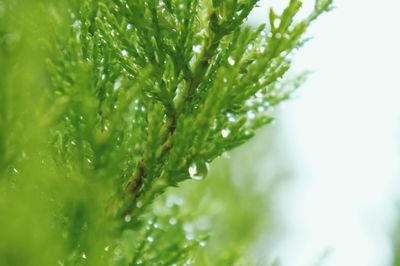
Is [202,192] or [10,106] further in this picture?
[202,192]

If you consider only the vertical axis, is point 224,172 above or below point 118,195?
above

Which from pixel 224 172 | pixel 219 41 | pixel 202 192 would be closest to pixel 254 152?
pixel 224 172

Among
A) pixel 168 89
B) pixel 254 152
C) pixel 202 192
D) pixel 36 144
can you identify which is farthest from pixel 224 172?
pixel 36 144

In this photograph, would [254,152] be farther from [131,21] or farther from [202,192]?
[131,21]

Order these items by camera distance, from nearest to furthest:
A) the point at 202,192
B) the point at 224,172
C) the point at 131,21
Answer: the point at 131,21
the point at 202,192
the point at 224,172

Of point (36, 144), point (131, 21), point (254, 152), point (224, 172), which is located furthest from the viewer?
point (254, 152)

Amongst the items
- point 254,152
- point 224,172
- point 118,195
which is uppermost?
point 254,152
